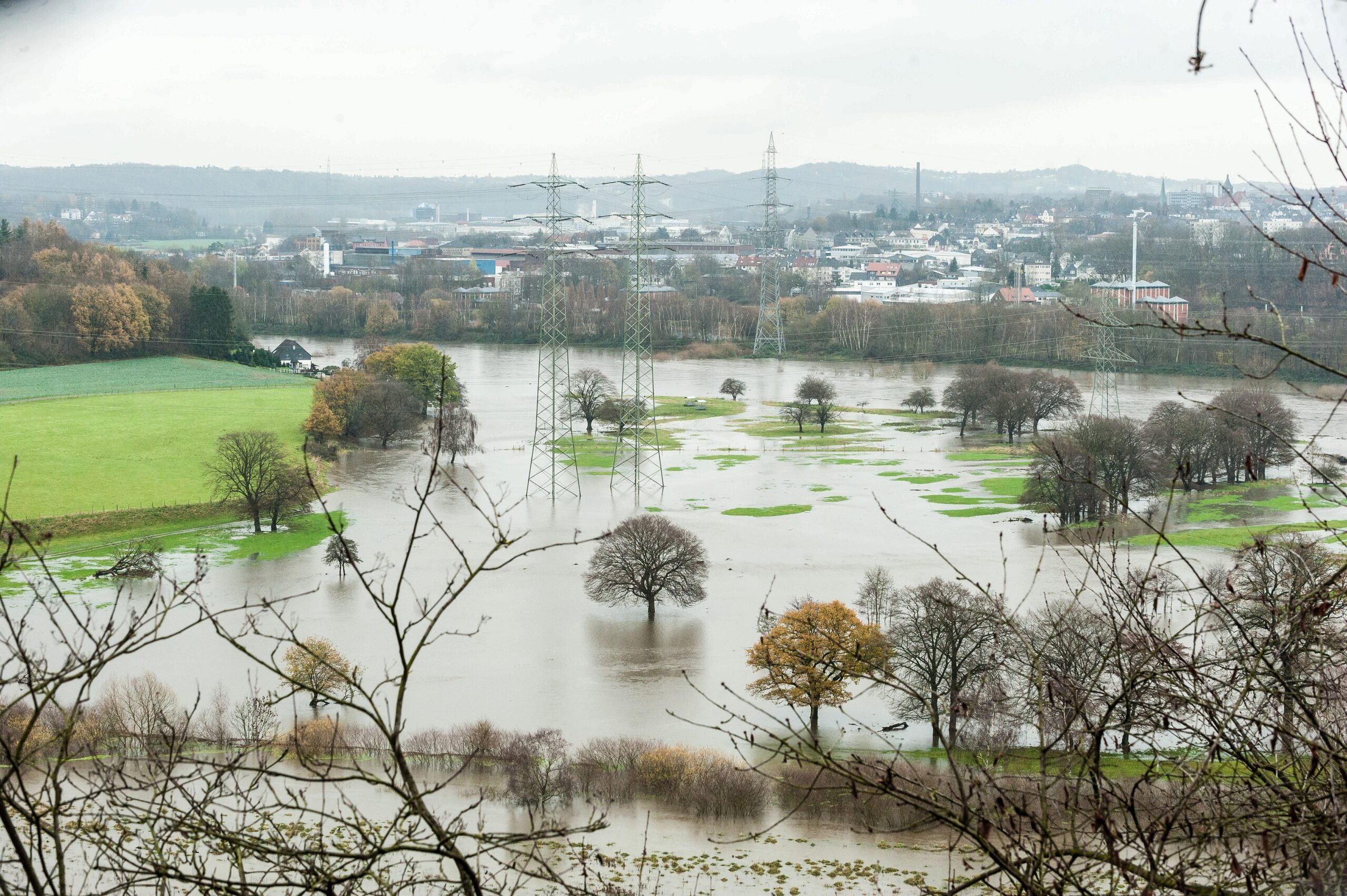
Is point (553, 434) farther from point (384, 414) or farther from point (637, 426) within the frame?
point (384, 414)

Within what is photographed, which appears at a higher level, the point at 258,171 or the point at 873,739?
the point at 258,171

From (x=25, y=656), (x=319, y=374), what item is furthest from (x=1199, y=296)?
(x=25, y=656)

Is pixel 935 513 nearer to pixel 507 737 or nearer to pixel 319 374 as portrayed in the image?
pixel 507 737

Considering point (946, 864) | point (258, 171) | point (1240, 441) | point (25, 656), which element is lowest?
point (946, 864)

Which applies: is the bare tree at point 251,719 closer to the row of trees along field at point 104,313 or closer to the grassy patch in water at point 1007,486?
the grassy patch in water at point 1007,486

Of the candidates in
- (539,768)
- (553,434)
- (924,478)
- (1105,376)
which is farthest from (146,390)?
(539,768)

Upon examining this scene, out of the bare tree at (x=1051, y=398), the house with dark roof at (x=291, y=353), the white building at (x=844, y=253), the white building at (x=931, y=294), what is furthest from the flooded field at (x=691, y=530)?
the white building at (x=844, y=253)
